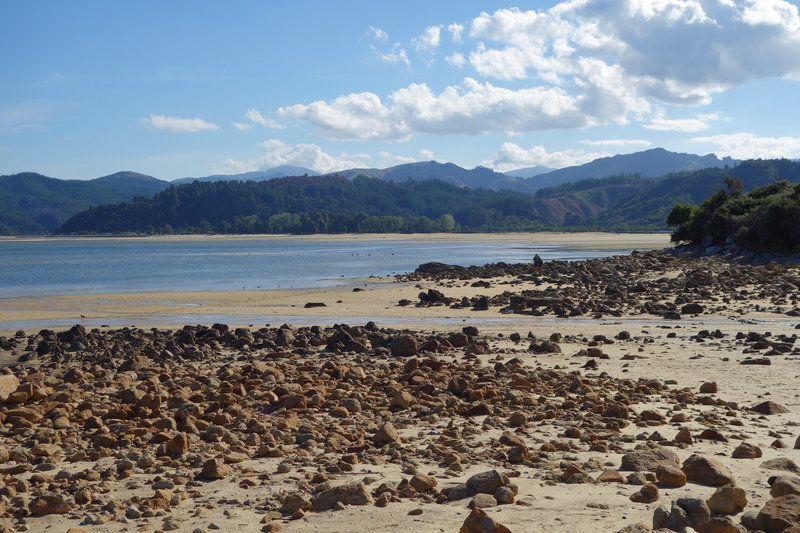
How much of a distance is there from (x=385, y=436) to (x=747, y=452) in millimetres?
4070

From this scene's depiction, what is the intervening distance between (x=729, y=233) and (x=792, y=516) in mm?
53885

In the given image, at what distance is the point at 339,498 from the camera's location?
6.85m

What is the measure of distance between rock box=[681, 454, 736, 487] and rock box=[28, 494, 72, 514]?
5.96 meters

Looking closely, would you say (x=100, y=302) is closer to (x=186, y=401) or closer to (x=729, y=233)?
(x=186, y=401)

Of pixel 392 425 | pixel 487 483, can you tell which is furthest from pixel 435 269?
pixel 487 483

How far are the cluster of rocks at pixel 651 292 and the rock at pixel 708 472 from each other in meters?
17.4

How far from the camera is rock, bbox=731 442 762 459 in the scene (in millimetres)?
8047

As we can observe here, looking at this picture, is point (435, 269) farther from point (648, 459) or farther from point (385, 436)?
point (648, 459)

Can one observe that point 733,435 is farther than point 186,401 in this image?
No

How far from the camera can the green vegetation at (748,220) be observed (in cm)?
4625

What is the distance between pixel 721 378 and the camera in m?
13.4

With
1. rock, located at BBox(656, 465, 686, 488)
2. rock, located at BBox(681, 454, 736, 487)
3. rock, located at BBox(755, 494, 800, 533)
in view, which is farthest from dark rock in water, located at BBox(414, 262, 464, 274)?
rock, located at BBox(755, 494, 800, 533)

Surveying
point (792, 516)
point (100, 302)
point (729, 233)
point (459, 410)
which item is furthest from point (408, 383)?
point (729, 233)

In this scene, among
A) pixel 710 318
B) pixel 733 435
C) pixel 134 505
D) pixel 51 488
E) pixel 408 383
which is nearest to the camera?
pixel 134 505
